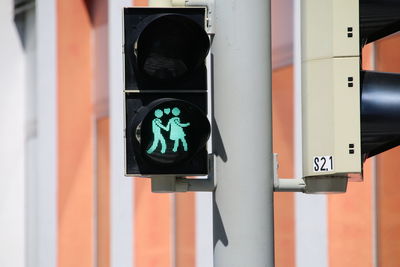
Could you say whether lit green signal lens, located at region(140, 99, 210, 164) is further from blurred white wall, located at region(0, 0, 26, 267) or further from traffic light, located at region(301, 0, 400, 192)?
blurred white wall, located at region(0, 0, 26, 267)

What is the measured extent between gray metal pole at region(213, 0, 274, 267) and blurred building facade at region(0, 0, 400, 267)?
5.04m

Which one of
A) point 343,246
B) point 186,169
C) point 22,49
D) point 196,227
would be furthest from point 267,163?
point 22,49

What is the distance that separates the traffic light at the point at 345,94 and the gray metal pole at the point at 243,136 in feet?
0.61

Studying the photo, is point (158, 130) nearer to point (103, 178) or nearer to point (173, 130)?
point (173, 130)

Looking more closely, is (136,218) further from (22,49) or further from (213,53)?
(213,53)

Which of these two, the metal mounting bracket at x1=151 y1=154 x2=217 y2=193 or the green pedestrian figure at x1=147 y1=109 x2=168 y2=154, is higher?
the green pedestrian figure at x1=147 y1=109 x2=168 y2=154

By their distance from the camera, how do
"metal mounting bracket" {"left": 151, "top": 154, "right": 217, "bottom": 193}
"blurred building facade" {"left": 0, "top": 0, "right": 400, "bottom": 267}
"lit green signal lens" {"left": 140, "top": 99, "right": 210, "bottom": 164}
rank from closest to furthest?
"lit green signal lens" {"left": 140, "top": 99, "right": 210, "bottom": 164}
"metal mounting bracket" {"left": 151, "top": 154, "right": 217, "bottom": 193}
"blurred building facade" {"left": 0, "top": 0, "right": 400, "bottom": 267}

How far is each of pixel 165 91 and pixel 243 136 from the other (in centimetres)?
38

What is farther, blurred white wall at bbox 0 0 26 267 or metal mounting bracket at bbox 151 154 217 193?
blurred white wall at bbox 0 0 26 267

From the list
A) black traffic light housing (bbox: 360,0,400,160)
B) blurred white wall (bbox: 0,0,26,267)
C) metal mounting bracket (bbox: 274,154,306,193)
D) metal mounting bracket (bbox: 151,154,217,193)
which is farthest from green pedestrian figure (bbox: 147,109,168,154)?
blurred white wall (bbox: 0,0,26,267)

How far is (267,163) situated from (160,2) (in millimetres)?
841

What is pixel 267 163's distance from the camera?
438 cm

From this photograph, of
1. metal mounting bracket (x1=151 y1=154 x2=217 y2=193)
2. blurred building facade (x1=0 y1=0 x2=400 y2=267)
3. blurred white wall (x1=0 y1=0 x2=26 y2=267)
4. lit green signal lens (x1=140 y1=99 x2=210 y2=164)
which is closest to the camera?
lit green signal lens (x1=140 y1=99 x2=210 y2=164)

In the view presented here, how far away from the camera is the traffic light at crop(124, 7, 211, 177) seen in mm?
4234
